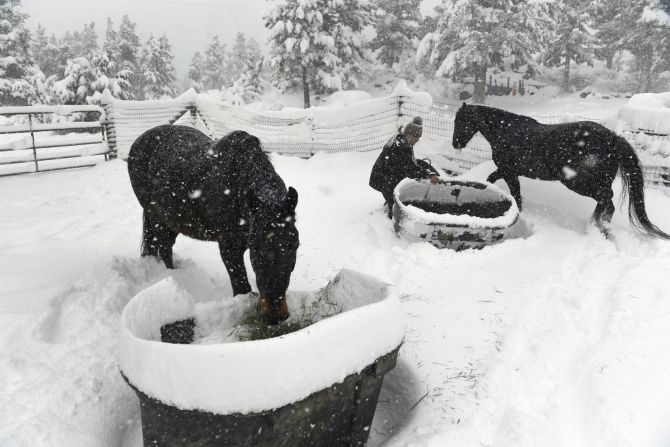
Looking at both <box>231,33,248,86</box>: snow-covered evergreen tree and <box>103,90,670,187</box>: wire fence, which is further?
<box>231,33,248,86</box>: snow-covered evergreen tree

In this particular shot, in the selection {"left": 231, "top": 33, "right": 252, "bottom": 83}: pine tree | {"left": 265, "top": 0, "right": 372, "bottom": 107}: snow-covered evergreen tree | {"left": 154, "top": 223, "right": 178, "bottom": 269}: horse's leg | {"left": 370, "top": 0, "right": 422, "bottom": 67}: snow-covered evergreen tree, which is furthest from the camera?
{"left": 231, "top": 33, "right": 252, "bottom": 83}: pine tree

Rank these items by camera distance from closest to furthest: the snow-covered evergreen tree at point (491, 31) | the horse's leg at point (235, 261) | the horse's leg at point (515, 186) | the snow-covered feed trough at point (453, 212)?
the horse's leg at point (235, 261) < the snow-covered feed trough at point (453, 212) < the horse's leg at point (515, 186) < the snow-covered evergreen tree at point (491, 31)

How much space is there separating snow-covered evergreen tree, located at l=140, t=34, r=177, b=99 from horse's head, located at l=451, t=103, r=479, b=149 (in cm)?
3633

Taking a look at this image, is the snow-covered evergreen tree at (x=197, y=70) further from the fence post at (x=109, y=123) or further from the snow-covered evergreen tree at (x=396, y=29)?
the fence post at (x=109, y=123)

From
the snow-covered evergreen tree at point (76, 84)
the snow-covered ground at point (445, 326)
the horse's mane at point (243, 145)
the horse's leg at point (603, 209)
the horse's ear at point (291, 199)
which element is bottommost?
the snow-covered ground at point (445, 326)

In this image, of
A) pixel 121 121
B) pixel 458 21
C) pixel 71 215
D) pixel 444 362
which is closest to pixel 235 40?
pixel 458 21

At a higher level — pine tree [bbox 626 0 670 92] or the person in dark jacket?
pine tree [bbox 626 0 670 92]

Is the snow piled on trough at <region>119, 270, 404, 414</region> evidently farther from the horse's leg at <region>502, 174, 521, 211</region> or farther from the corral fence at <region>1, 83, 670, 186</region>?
the corral fence at <region>1, 83, 670, 186</region>

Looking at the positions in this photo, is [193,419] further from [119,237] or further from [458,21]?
[458,21]

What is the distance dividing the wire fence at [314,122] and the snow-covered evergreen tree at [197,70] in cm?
4691

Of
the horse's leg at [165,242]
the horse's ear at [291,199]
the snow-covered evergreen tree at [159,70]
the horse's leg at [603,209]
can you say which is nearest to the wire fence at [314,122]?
the horse's leg at [603,209]

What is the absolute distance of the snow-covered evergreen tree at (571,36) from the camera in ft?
94.4

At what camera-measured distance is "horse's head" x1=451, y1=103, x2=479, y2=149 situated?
21.7 feet

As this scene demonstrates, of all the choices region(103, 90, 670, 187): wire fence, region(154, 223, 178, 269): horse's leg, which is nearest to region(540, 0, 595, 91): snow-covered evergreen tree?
region(103, 90, 670, 187): wire fence
